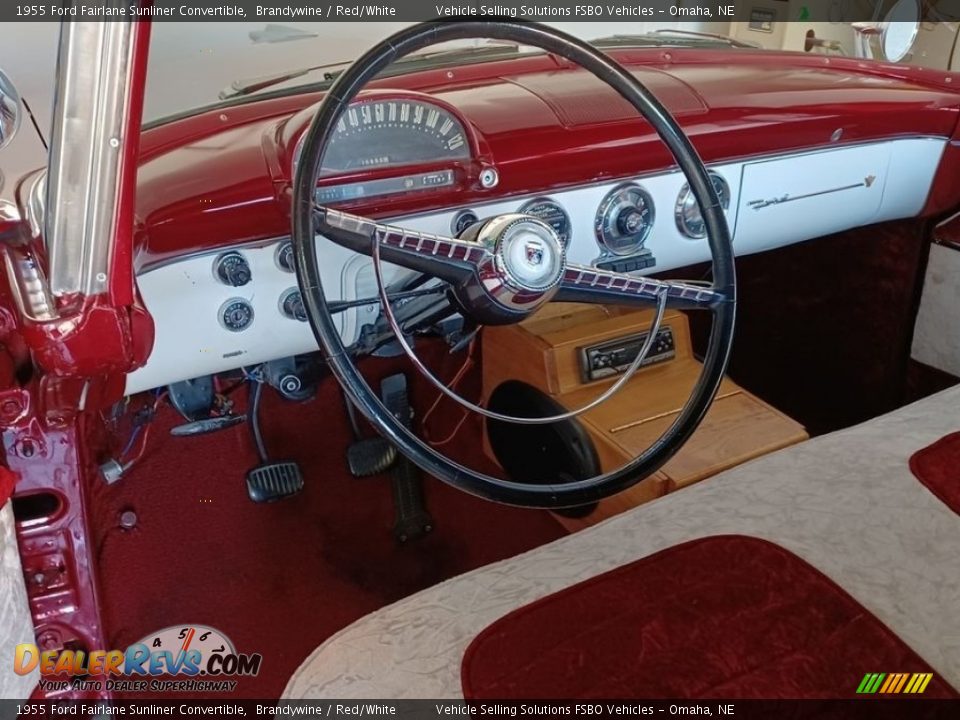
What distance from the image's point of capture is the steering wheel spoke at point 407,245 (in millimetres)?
934

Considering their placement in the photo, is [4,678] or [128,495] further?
[128,495]

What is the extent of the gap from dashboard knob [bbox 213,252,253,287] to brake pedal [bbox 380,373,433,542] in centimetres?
66

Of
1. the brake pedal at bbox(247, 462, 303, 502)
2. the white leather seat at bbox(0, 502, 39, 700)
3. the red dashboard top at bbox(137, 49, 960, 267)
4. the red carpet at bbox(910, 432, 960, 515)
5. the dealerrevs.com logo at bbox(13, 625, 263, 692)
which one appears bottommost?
the dealerrevs.com logo at bbox(13, 625, 263, 692)

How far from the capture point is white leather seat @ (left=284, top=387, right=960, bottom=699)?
101 centimetres

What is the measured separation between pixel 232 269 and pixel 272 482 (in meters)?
0.68

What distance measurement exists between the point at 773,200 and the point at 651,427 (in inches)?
18.5

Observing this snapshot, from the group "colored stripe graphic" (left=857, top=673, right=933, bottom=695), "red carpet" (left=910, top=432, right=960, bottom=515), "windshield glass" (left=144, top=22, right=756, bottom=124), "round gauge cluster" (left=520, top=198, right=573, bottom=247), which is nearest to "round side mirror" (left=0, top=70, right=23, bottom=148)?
"windshield glass" (left=144, top=22, right=756, bottom=124)

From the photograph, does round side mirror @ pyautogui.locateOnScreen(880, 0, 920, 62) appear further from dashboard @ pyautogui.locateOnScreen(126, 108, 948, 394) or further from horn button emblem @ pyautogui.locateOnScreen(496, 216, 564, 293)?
horn button emblem @ pyautogui.locateOnScreen(496, 216, 564, 293)

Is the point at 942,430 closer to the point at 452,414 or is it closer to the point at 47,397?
the point at 452,414

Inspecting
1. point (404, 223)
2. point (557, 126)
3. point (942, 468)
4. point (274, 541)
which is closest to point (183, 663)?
point (274, 541)

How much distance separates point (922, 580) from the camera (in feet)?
3.65

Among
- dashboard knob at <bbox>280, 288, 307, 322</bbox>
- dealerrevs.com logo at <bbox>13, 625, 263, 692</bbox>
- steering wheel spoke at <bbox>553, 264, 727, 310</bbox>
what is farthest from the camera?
dealerrevs.com logo at <bbox>13, 625, 263, 692</bbox>

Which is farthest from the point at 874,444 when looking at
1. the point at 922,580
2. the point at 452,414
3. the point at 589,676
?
the point at 452,414

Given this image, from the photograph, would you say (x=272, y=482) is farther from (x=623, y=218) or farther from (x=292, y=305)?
(x=623, y=218)
